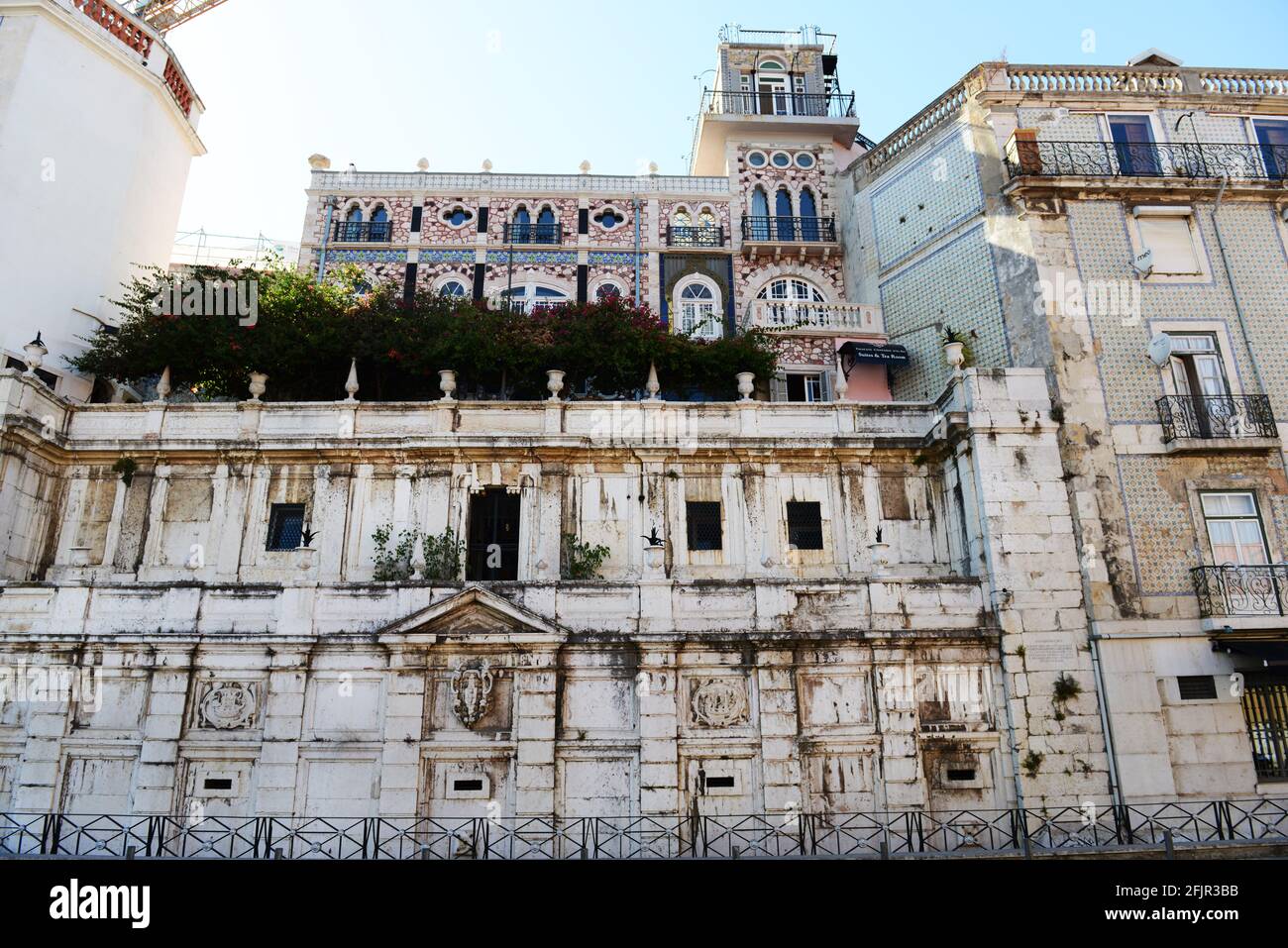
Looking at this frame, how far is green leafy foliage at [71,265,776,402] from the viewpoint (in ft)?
A: 70.7

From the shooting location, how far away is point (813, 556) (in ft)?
63.7

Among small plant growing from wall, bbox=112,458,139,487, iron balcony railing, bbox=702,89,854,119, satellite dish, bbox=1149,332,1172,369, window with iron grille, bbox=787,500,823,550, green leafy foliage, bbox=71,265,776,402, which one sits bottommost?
window with iron grille, bbox=787,500,823,550

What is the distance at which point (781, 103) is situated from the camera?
29.4m

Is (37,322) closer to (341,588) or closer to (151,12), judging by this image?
(341,588)

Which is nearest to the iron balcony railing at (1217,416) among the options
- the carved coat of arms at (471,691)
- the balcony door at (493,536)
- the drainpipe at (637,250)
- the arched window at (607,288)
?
the balcony door at (493,536)

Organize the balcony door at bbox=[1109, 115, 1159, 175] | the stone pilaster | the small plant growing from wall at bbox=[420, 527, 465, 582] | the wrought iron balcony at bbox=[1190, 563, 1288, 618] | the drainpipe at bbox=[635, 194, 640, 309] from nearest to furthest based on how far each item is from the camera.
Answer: the stone pilaster < the wrought iron balcony at bbox=[1190, 563, 1288, 618] < the small plant growing from wall at bbox=[420, 527, 465, 582] < the balcony door at bbox=[1109, 115, 1159, 175] < the drainpipe at bbox=[635, 194, 640, 309]

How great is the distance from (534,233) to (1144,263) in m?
17.1

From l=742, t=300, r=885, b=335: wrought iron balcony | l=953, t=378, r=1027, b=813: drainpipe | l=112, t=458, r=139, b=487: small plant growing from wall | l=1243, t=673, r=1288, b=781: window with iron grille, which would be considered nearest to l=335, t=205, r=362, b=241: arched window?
l=112, t=458, r=139, b=487: small plant growing from wall

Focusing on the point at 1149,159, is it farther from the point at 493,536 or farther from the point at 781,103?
the point at 493,536

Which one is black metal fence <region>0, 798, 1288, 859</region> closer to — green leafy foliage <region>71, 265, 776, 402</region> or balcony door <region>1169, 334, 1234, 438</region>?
balcony door <region>1169, 334, 1234, 438</region>

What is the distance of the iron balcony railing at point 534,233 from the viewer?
27.6m

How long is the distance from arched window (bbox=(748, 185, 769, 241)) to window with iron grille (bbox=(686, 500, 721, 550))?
11.4 meters

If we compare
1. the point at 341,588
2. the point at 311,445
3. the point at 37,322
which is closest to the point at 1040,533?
the point at 341,588

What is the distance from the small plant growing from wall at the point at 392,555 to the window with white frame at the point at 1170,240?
58.9 feet
